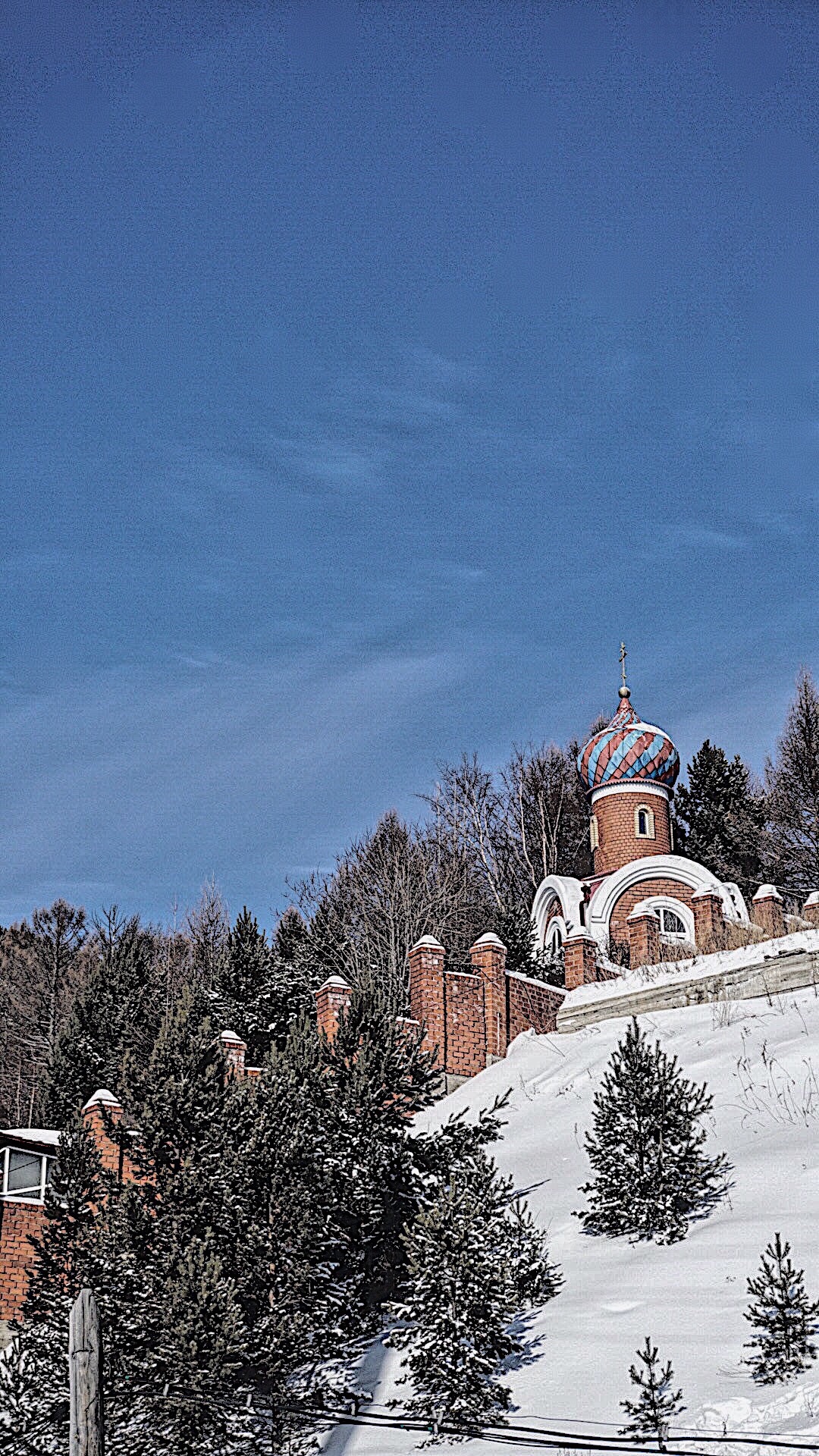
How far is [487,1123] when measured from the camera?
40.9 feet

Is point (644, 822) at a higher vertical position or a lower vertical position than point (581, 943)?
higher

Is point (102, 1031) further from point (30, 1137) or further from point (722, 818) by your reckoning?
point (722, 818)

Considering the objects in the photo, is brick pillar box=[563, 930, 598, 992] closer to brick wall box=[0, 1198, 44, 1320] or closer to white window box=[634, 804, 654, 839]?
white window box=[634, 804, 654, 839]

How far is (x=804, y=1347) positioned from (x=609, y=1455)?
1.29 m

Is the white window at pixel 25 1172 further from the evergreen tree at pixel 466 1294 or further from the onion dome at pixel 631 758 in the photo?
the onion dome at pixel 631 758

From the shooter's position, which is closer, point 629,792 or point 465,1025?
point 465,1025

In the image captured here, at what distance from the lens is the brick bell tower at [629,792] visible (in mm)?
30703

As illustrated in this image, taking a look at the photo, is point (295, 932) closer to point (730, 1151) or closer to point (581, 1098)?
point (581, 1098)

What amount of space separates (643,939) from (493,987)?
3.98m

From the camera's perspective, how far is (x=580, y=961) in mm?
21938

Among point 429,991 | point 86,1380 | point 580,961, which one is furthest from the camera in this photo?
point 580,961

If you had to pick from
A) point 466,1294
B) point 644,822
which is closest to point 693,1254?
point 466,1294

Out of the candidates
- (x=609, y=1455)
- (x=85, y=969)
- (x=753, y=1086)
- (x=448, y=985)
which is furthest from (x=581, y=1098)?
(x=85, y=969)

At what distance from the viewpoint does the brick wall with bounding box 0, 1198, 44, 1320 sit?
14961 mm
